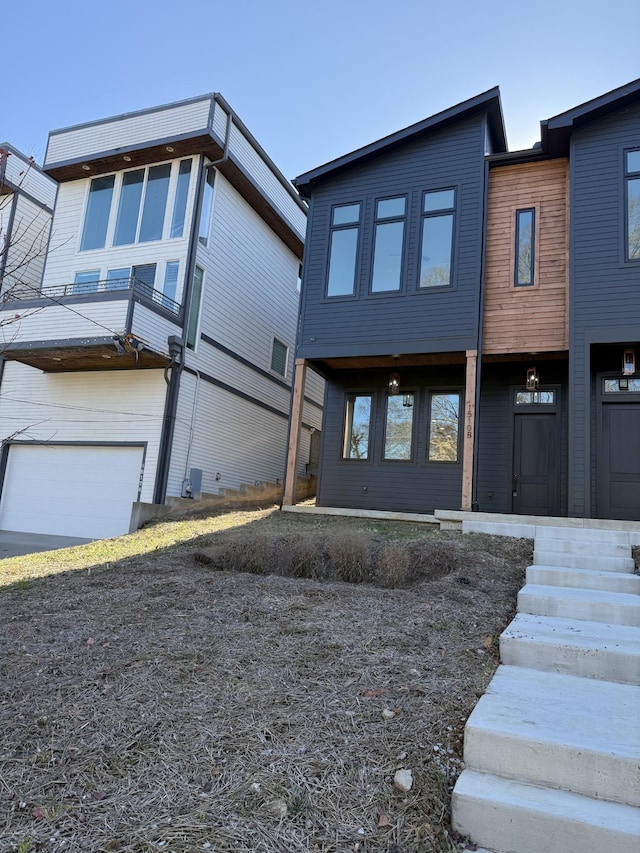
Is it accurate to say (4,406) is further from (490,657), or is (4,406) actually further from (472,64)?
(490,657)

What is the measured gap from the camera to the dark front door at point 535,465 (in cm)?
951

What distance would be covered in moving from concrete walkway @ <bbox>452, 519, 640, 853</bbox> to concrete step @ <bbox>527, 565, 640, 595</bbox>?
1006 mm

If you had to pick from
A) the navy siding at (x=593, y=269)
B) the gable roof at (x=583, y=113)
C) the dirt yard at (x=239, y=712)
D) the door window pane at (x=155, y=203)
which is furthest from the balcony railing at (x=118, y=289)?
the dirt yard at (x=239, y=712)

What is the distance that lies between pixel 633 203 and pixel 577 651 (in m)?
7.90

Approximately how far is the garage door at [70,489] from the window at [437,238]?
656 cm

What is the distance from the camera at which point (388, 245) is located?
10.4 metres

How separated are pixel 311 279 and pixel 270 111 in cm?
443

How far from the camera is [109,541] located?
28.1 ft

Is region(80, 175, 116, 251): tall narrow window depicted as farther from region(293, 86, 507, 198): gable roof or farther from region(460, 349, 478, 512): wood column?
region(460, 349, 478, 512): wood column

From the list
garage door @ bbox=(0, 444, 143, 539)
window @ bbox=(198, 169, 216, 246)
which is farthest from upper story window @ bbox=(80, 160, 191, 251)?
garage door @ bbox=(0, 444, 143, 539)

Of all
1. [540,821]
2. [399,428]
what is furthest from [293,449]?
[540,821]

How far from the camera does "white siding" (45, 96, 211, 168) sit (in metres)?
12.0

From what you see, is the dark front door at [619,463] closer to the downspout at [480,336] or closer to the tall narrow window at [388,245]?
the downspout at [480,336]

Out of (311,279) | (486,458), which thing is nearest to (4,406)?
(311,279)
